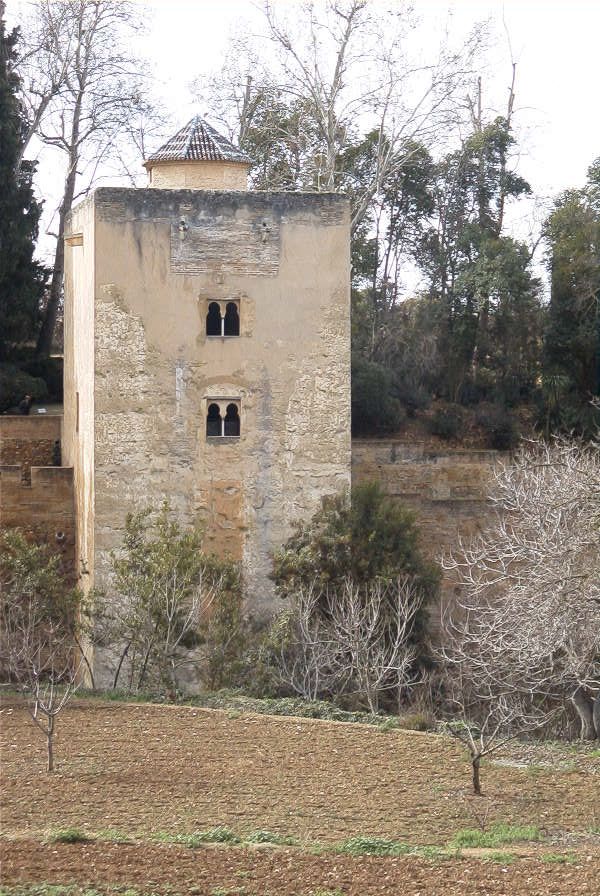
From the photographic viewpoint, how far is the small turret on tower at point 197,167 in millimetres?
22688

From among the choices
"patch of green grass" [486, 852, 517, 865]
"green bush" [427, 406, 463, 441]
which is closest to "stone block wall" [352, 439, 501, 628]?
"green bush" [427, 406, 463, 441]

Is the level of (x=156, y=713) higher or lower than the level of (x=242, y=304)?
lower

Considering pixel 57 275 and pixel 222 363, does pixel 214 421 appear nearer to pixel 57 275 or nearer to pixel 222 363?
pixel 222 363

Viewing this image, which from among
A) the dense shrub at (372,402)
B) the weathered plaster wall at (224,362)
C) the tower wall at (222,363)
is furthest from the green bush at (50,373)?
the weathered plaster wall at (224,362)

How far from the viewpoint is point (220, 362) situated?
22062 millimetres

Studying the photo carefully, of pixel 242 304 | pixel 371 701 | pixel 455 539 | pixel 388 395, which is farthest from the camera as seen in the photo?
pixel 388 395

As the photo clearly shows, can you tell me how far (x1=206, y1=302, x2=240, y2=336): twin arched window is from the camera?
72.7 ft

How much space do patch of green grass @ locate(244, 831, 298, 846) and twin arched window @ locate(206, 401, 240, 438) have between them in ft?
36.3

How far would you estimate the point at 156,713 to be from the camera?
16391 millimetres

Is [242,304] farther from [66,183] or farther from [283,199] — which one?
[66,183]

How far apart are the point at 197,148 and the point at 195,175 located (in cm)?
45

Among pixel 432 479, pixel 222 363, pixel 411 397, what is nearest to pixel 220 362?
pixel 222 363

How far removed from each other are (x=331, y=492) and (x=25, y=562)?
15.4ft

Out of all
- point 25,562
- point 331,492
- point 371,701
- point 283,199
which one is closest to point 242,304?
point 283,199
